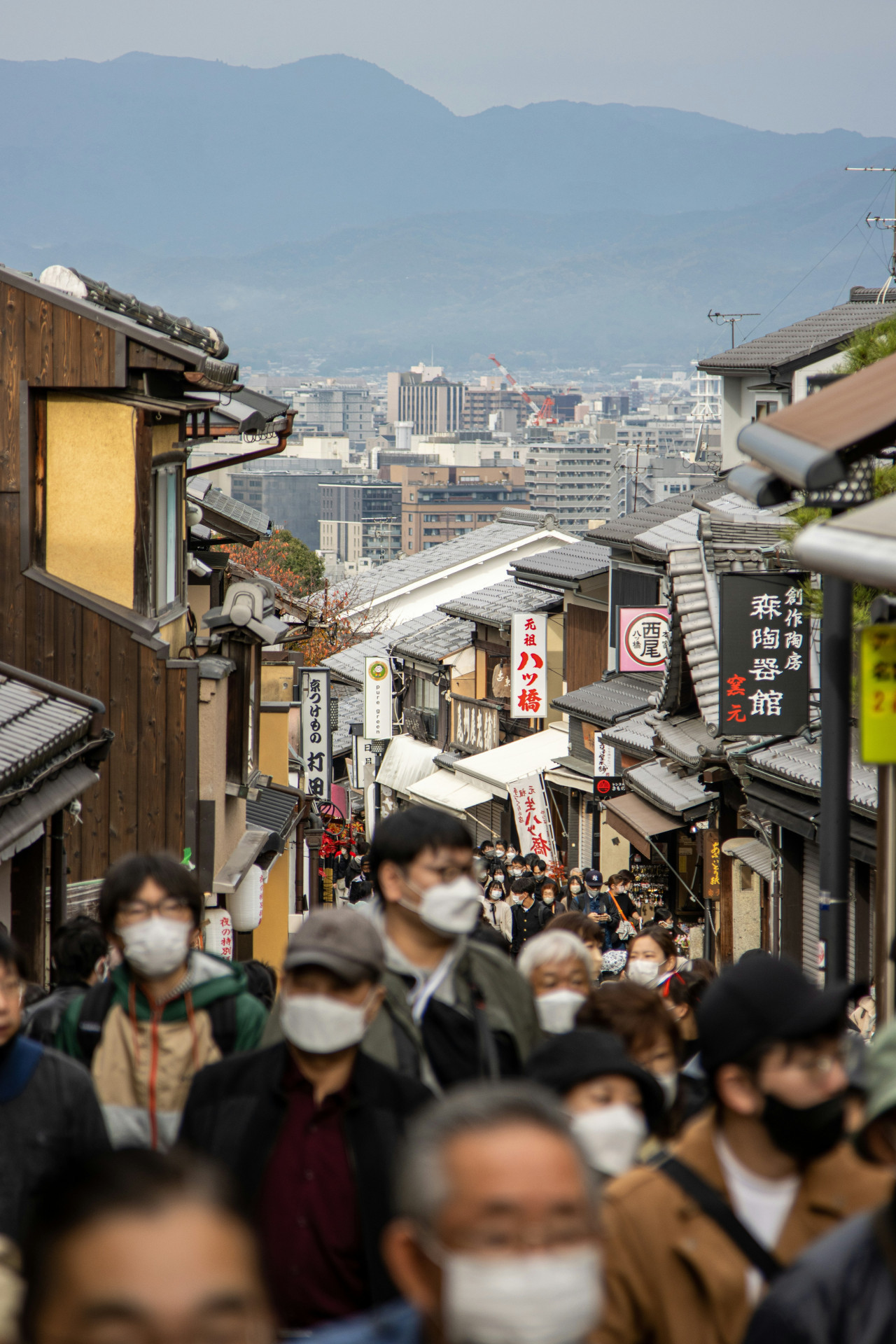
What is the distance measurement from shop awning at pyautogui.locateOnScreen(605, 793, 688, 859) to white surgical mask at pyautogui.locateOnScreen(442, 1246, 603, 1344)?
20.6 m

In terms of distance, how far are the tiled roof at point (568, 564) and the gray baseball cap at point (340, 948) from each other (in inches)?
1203

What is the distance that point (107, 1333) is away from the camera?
78.9 inches

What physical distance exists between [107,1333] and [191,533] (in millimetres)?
17321

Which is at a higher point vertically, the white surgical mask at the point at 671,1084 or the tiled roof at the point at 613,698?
the white surgical mask at the point at 671,1084

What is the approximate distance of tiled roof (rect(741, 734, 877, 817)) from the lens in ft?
42.6

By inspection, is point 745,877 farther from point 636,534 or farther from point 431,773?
point 431,773

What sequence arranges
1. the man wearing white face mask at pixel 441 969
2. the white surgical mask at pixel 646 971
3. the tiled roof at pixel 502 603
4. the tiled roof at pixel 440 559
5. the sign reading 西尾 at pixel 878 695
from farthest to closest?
the tiled roof at pixel 440 559 < the tiled roof at pixel 502 603 < the white surgical mask at pixel 646 971 < the sign reading 西尾 at pixel 878 695 < the man wearing white face mask at pixel 441 969

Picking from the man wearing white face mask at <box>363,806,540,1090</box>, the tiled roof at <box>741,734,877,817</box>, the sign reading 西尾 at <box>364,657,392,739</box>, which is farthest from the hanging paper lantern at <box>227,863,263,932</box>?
Answer: the sign reading 西尾 at <box>364,657,392,739</box>

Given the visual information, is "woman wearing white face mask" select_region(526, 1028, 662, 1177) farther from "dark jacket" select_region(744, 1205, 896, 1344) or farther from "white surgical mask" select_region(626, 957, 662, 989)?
"white surgical mask" select_region(626, 957, 662, 989)

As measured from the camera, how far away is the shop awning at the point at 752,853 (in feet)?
58.7

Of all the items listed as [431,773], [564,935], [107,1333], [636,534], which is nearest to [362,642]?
[431,773]

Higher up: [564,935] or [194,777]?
[564,935]

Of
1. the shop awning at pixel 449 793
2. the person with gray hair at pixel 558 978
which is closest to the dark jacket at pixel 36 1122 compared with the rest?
the person with gray hair at pixel 558 978

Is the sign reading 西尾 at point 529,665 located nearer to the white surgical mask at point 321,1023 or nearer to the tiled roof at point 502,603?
the tiled roof at point 502,603
